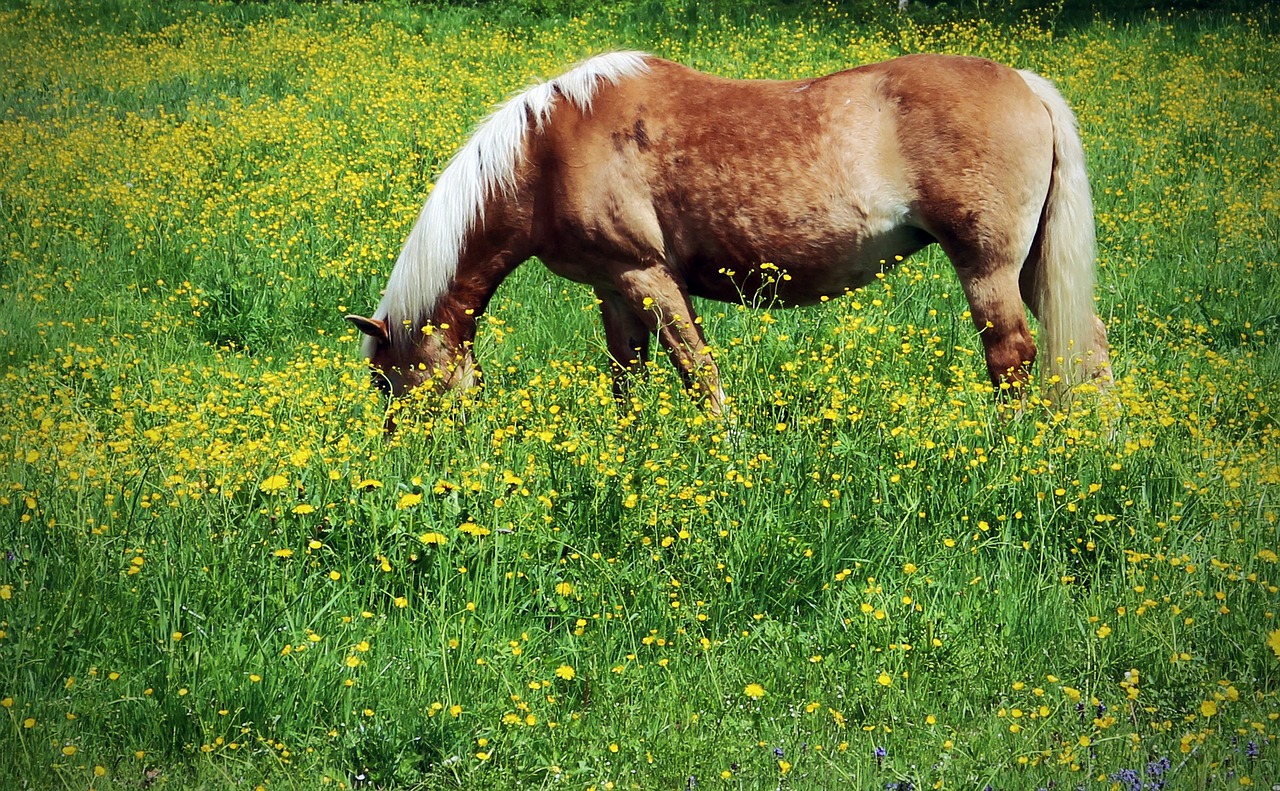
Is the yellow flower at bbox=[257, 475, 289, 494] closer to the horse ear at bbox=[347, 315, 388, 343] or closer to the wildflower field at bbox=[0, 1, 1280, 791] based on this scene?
the wildflower field at bbox=[0, 1, 1280, 791]

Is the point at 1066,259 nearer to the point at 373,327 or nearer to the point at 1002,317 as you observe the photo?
the point at 1002,317

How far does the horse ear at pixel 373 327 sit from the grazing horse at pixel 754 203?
0.01 meters

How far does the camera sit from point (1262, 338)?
6703 mm

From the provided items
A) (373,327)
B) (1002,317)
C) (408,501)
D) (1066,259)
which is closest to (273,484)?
(408,501)

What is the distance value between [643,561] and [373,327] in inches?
89.7

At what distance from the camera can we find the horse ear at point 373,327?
5.19m

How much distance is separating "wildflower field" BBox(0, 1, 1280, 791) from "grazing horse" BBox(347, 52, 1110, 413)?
377 millimetres

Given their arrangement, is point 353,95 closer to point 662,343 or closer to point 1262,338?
point 662,343

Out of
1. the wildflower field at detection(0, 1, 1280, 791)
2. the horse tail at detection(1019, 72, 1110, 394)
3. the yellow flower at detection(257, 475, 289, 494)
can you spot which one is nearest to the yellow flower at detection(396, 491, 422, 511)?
the wildflower field at detection(0, 1, 1280, 791)

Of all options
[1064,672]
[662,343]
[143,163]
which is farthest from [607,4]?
[1064,672]

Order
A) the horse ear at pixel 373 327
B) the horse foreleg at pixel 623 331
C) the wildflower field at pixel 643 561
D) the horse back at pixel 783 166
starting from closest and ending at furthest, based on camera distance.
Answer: the wildflower field at pixel 643 561 < the horse back at pixel 783 166 < the horse ear at pixel 373 327 < the horse foreleg at pixel 623 331

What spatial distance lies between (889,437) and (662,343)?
4.98 feet

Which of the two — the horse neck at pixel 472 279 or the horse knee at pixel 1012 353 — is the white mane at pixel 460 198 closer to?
the horse neck at pixel 472 279

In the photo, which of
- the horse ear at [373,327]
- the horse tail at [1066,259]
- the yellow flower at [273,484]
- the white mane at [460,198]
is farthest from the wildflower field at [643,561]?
the white mane at [460,198]
